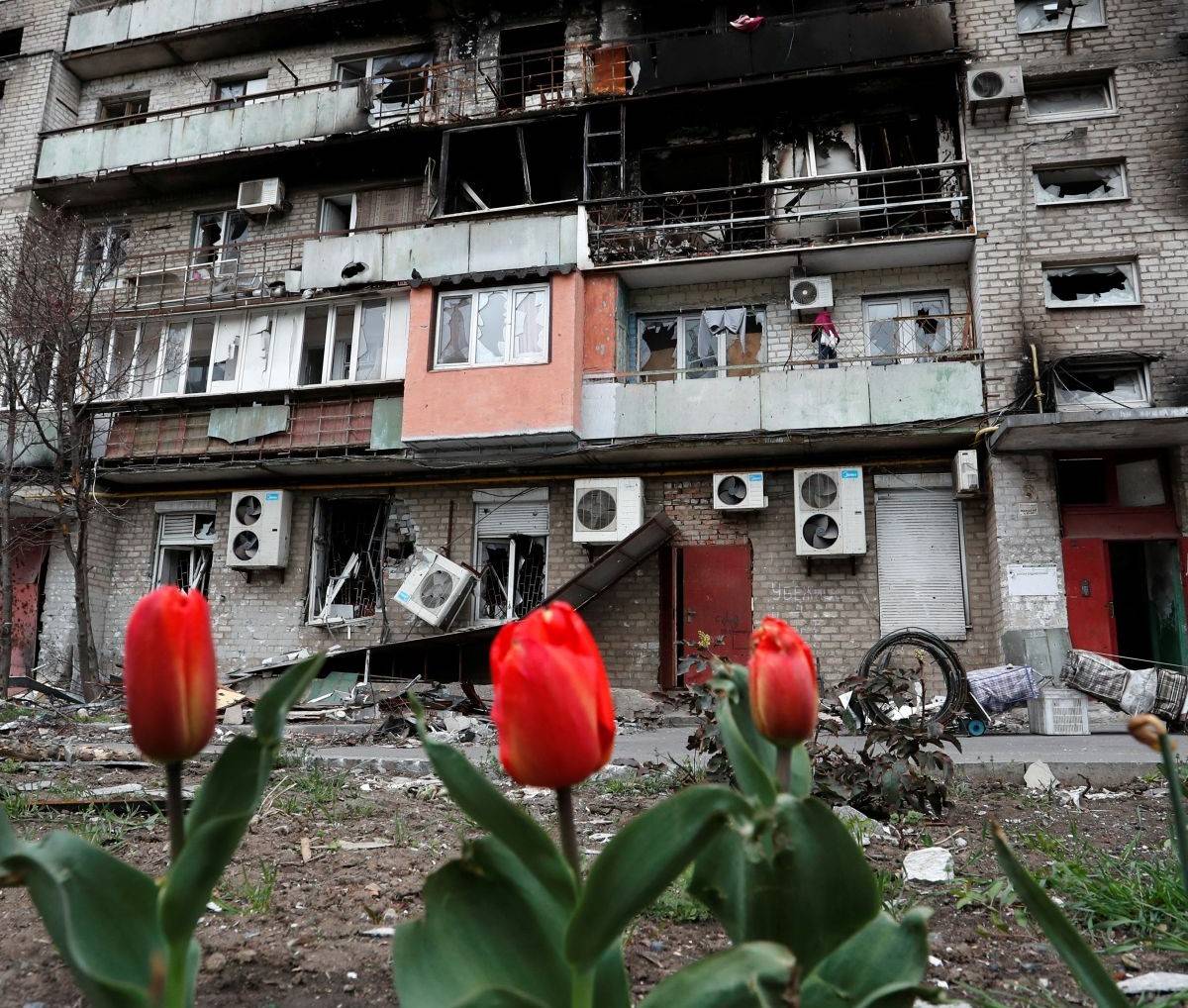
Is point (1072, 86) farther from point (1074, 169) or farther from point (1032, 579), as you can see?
point (1032, 579)

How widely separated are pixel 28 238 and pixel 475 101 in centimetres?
825

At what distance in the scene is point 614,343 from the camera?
45.5ft

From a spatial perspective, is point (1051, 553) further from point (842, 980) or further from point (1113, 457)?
point (842, 980)

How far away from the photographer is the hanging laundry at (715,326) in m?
14.4

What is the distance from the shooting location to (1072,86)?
13547mm

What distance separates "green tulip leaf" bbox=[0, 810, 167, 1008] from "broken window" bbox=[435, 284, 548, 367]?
12.7 m

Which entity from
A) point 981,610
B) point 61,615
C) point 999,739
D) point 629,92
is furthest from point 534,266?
point 61,615

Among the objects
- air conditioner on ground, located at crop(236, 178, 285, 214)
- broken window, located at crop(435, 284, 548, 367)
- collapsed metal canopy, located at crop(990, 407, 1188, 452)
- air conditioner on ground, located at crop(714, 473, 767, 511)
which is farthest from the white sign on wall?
air conditioner on ground, located at crop(236, 178, 285, 214)

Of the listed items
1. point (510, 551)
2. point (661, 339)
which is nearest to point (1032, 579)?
point (661, 339)

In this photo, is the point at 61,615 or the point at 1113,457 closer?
the point at 1113,457

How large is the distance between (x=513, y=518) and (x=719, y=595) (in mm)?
3639

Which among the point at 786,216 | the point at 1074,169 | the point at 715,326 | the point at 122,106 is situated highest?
the point at 122,106

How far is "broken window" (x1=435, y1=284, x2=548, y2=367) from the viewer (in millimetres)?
13664

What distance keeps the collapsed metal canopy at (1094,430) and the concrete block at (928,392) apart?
662 mm
